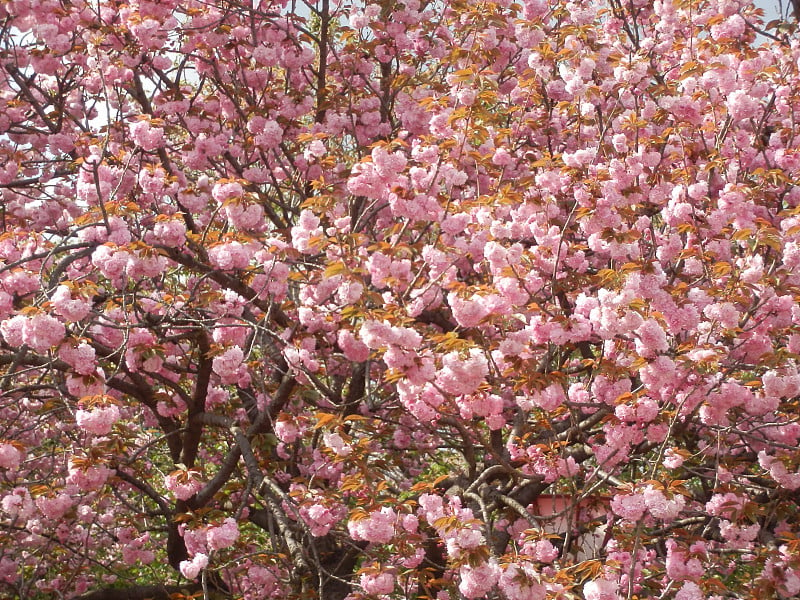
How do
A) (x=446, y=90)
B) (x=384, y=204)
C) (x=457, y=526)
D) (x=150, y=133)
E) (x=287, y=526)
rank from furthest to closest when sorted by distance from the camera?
(x=446, y=90) → (x=384, y=204) → (x=150, y=133) → (x=287, y=526) → (x=457, y=526)

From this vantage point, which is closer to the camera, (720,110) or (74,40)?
(720,110)

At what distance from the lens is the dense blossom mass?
11.8 feet

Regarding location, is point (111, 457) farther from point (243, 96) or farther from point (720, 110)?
point (720, 110)

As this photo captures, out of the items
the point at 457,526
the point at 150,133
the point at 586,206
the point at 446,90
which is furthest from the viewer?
the point at 446,90

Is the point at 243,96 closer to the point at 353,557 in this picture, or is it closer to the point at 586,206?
the point at 586,206

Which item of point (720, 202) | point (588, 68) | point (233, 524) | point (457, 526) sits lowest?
point (233, 524)

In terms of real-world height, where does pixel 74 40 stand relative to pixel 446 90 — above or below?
above

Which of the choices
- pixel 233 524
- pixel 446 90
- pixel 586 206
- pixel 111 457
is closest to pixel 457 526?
pixel 233 524

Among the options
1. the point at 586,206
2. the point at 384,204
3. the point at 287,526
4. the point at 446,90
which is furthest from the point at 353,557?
the point at 446,90

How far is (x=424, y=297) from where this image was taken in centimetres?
423

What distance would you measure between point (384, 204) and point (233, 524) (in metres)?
2.25

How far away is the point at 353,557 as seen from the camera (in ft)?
18.0

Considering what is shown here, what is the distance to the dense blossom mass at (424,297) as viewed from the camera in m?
3.59

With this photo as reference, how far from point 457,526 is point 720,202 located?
2.25m
